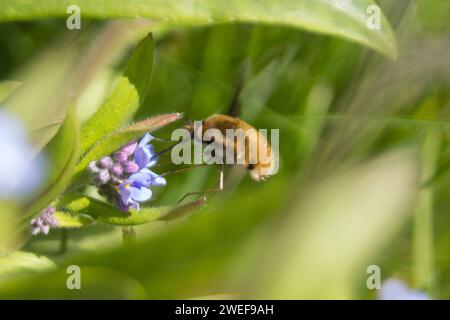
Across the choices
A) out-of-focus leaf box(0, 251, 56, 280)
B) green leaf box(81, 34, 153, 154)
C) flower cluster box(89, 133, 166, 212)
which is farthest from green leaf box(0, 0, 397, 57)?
out-of-focus leaf box(0, 251, 56, 280)

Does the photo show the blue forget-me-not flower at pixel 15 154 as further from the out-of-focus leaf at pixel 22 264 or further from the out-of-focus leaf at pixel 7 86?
the out-of-focus leaf at pixel 7 86

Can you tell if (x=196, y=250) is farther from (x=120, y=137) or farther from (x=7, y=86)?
(x=7, y=86)

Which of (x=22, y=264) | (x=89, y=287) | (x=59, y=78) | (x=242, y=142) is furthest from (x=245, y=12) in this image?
(x=89, y=287)

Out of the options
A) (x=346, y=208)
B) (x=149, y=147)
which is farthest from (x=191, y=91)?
(x=346, y=208)

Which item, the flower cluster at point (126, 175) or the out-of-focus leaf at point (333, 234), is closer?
the out-of-focus leaf at point (333, 234)

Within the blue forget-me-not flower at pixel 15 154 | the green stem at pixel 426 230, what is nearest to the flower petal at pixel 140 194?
the blue forget-me-not flower at pixel 15 154
